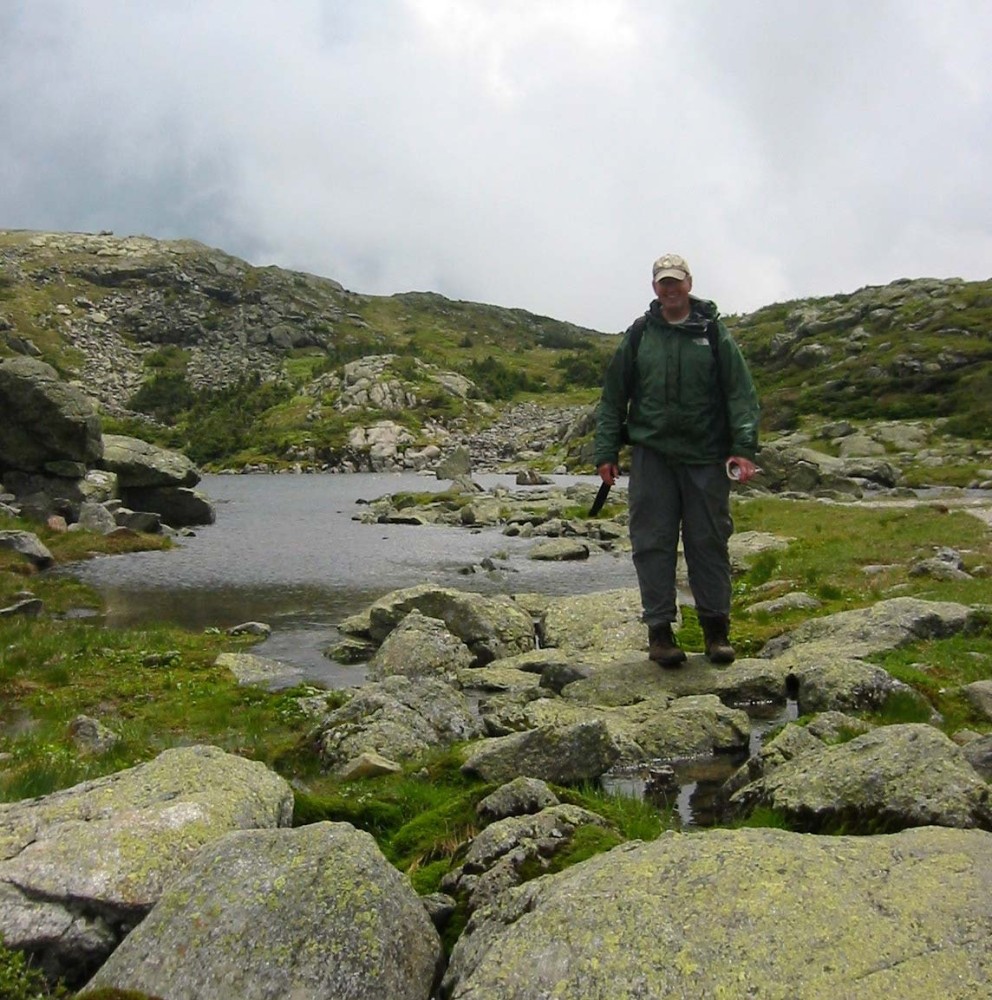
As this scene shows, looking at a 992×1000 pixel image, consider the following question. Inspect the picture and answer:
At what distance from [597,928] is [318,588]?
21.7 meters

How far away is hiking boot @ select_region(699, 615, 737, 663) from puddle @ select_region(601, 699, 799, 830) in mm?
1909

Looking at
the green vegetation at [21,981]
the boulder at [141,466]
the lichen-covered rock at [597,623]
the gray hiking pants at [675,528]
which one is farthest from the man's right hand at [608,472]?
the boulder at [141,466]

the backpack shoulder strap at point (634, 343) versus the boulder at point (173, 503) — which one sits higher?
the backpack shoulder strap at point (634, 343)

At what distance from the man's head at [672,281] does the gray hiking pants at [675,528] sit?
6.03 ft

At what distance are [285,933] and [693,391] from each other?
7980mm

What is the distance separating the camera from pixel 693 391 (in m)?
10.4

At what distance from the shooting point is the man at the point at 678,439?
10.3 m

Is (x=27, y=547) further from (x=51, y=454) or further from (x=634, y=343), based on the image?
(x=634, y=343)

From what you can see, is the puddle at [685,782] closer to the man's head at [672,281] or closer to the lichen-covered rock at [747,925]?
the lichen-covered rock at [747,925]

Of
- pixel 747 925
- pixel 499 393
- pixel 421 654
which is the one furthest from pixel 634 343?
pixel 499 393

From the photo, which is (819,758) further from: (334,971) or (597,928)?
(334,971)

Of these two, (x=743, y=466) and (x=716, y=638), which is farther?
(x=716, y=638)

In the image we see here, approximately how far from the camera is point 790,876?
395 centimetres

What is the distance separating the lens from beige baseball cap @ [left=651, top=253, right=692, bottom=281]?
1020 centimetres
